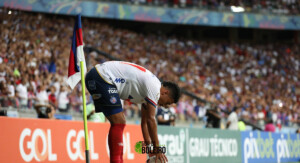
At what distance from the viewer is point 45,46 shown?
18.7m

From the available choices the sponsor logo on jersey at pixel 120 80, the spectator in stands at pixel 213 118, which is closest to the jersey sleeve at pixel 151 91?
the sponsor logo on jersey at pixel 120 80

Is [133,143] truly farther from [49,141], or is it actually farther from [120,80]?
[120,80]

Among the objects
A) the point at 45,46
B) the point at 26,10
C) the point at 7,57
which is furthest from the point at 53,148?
the point at 26,10

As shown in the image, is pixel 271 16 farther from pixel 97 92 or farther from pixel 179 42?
pixel 97 92

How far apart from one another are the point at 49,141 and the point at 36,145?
345 millimetres

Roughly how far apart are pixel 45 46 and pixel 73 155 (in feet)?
35.8

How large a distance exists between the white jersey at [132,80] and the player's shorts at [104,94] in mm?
59

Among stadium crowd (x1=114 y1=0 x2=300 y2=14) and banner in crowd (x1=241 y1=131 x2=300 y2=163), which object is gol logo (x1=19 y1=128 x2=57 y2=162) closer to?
banner in crowd (x1=241 y1=131 x2=300 y2=163)

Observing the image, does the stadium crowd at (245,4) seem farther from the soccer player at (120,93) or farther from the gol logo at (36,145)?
the soccer player at (120,93)

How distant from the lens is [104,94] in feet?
19.2

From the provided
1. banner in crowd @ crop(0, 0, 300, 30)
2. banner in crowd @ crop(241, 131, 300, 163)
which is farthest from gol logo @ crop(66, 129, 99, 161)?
banner in crowd @ crop(0, 0, 300, 30)

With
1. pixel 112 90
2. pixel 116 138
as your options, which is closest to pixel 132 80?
pixel 112 90

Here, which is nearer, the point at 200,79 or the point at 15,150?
the point at 15,150

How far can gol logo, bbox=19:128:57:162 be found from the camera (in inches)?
290
